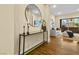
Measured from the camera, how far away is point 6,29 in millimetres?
2264

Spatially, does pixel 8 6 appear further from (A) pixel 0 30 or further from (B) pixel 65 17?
(B) pixel 65 17

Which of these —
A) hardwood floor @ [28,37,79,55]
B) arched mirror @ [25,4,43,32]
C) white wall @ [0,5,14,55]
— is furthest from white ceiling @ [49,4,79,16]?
white wall @ [0,5,14,55]

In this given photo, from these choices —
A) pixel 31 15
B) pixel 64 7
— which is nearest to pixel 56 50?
pixel 31 15

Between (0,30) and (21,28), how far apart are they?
3.51 feet

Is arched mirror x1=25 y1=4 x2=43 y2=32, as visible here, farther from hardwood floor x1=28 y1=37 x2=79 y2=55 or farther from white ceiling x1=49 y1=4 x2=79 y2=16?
white ceiling x1=49 y1=4 x2=79 y2=16

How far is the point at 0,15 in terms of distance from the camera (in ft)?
7.14

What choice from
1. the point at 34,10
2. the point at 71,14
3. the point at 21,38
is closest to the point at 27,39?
the point at 21,38

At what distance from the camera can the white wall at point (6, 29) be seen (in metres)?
2.20

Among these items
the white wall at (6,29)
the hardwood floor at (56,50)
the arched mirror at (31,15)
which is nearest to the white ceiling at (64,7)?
the arched mirror at (31,15)

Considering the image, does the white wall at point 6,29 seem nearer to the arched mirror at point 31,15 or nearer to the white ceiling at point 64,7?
the arched mirror at point 31,15

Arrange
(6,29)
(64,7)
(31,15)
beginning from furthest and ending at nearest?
(64,7) < (31,15) < (6,29)

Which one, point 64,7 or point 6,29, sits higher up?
point 64,7

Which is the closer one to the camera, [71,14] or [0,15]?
[0,15]

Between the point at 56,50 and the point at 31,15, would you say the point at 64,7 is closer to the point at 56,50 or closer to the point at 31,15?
the point at 31,15
